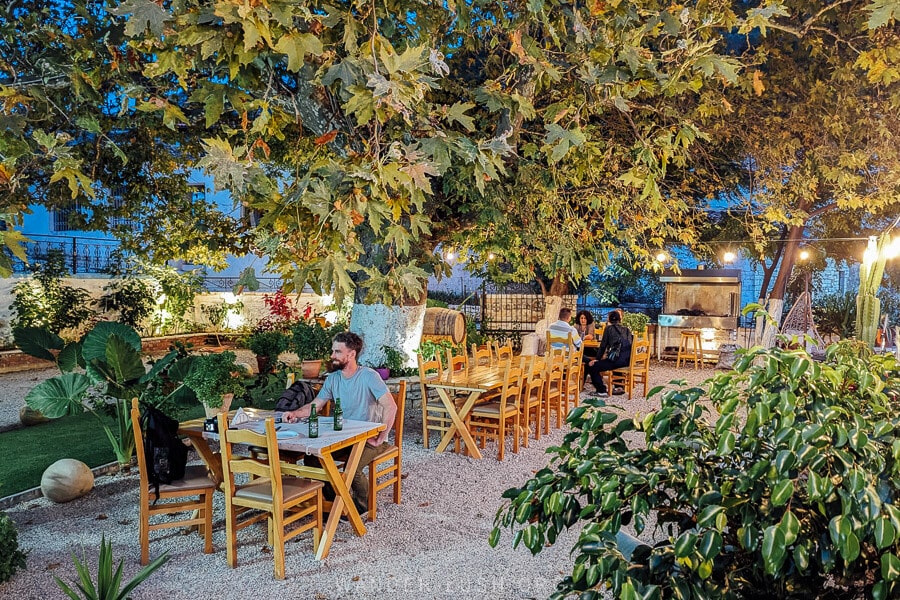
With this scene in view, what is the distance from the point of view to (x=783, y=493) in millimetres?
1464

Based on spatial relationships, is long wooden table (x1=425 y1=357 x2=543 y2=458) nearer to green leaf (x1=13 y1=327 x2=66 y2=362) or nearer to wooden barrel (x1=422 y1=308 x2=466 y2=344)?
green leaf (x1=13 y1=327 x2=66 y2=362)

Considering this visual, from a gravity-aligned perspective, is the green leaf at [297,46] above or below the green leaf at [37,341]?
above

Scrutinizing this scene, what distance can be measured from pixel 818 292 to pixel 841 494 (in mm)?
23509

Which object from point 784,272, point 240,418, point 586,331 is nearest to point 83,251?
point 586,331

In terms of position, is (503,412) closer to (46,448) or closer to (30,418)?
(46,448)

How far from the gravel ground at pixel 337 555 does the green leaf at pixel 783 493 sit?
238cm

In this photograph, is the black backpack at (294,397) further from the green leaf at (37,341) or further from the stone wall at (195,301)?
the stone wall at (195,301)

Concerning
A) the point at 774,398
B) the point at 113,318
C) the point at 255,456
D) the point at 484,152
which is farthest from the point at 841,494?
the point at 113,318

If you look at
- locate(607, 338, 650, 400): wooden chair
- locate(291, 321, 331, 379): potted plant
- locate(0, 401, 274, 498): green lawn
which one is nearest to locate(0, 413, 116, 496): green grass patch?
locate(0, 401, 274, 498): green lawn

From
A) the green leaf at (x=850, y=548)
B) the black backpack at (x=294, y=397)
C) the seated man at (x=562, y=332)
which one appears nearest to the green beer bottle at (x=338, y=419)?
the black backpack at (x=294, y=397)

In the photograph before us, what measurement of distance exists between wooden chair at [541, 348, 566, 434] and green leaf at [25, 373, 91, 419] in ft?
16.3

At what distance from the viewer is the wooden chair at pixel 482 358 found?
8.11 metres

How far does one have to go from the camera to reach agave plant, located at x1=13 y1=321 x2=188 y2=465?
540 cm

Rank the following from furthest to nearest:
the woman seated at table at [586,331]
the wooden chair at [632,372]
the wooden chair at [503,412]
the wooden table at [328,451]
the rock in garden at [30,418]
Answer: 1. the woman seated at table at [586,331]
2. the wooden chair at [632,372]
3. the rock in garden at [30,418]
4. the wooden chair at [503,412]
5. the wooden table at [328,451]
